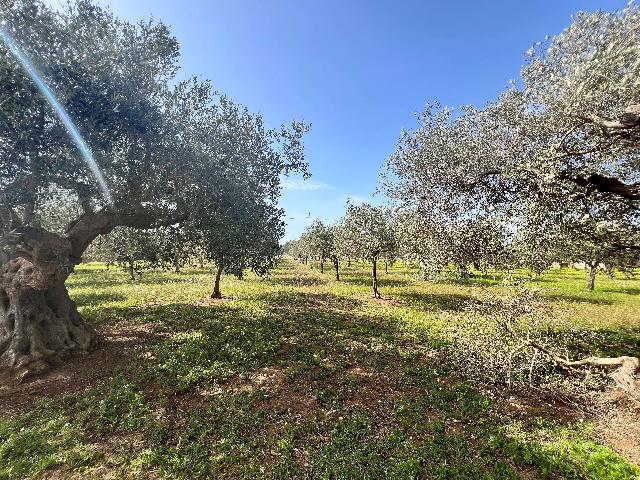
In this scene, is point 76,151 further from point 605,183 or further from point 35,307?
point 605,183

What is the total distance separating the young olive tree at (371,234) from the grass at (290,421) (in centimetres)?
1619

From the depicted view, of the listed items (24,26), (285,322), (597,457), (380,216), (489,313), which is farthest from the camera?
(380,216)

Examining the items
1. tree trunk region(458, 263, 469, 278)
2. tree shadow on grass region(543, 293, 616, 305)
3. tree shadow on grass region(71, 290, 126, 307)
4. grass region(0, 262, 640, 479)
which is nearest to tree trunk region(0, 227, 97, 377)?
grass region(0, 262, 640, 479)

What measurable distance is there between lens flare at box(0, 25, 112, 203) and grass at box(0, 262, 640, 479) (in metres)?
8.95

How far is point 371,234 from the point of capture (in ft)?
116

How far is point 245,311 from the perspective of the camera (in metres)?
25.5

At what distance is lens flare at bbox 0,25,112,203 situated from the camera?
35.8ft

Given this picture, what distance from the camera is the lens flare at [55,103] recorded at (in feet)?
35.8

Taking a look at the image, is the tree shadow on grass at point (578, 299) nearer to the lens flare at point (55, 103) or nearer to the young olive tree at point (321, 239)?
the young olive tree at point (321, 239)

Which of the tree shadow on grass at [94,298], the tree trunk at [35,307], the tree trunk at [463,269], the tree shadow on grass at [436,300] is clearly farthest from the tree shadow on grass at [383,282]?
the tree trunk at [35,307]

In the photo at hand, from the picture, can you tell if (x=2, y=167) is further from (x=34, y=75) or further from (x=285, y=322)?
(x=285, y=322)

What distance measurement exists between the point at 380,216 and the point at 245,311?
62.0ft

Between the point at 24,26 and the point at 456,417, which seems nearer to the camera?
the point at 456,417

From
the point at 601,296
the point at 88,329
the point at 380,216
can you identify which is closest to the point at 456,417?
the point at 88,329
